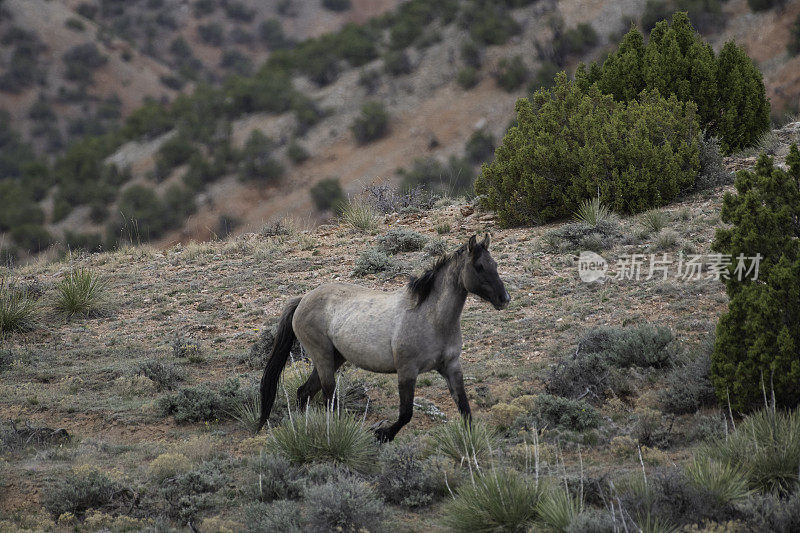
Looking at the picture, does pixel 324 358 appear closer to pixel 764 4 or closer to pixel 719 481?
pixel 719 481

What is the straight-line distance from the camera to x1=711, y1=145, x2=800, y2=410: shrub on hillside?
6.27 metres

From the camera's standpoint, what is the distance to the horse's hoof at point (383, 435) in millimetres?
6762

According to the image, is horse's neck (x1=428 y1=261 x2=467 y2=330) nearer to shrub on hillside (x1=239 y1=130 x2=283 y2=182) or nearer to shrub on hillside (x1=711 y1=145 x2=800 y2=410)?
shrub on hillside (x1=711 y1=145 x2=800 y2=410)

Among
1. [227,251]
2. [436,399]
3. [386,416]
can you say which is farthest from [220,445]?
[227,251]

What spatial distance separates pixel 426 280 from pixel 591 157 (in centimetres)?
807

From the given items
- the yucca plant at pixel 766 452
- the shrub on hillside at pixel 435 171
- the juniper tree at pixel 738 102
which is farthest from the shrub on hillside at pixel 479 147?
the yucca plant at pixel 766 452

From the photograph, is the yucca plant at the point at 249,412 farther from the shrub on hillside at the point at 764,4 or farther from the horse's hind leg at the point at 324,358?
the shrub on hillside at the point at 764,4

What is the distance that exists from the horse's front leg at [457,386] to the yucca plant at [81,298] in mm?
8058

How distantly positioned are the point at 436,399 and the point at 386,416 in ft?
2.13

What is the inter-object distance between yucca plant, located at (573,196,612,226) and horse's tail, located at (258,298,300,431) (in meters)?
6.80

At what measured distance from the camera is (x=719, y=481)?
5117 mm

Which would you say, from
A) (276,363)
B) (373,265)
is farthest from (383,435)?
(373,265)

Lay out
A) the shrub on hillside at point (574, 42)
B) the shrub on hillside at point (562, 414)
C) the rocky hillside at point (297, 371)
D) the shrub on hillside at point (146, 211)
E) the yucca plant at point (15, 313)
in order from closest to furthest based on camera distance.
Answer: the rocky hillside at point (297, 371) < the shrub on hillside at point (562, 414) < the yucca plant at point (15, 313) < the shrub on hillside at point (574, 42) < the shrub on hillside at point (146, 211)

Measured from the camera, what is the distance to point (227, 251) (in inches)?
635
